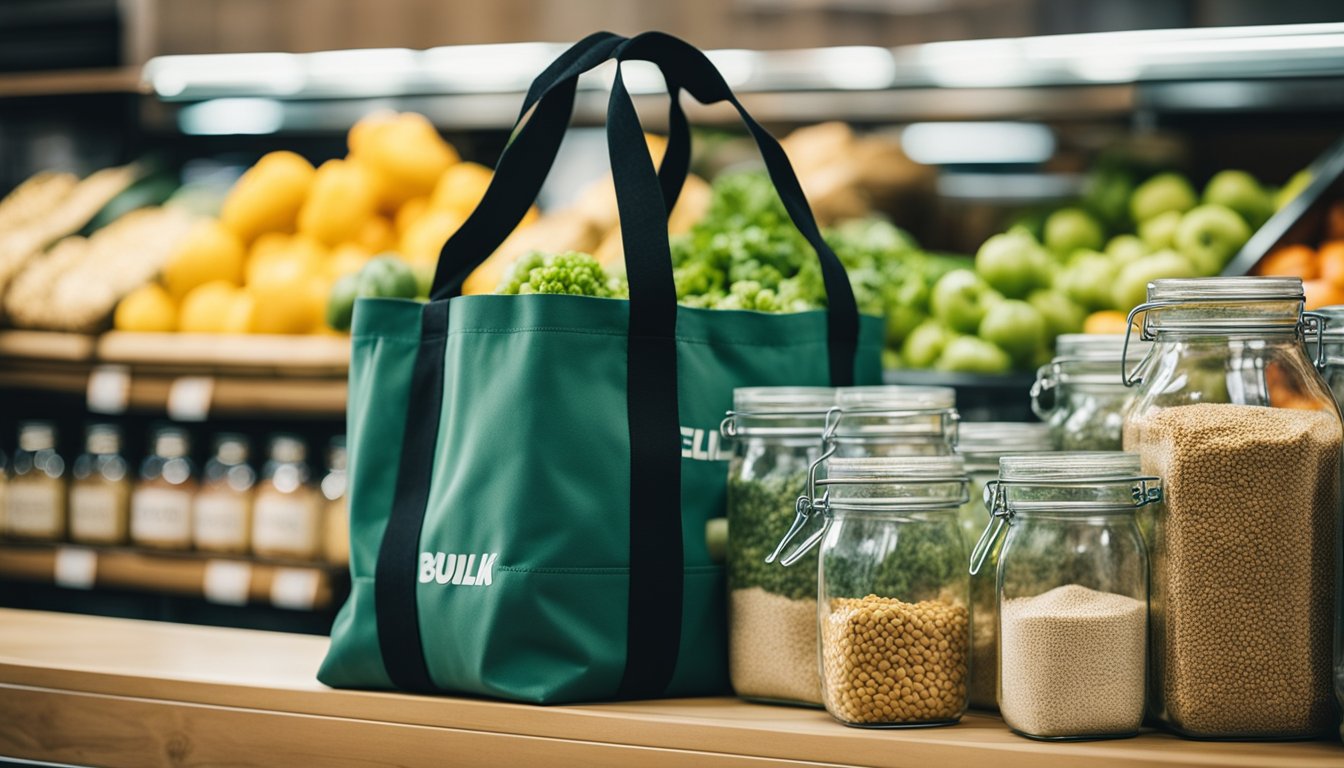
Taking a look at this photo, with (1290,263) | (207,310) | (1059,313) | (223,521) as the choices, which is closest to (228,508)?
(223,521)

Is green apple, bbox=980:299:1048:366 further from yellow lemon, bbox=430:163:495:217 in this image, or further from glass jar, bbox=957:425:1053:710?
yellow lemon, bbox=430:163:495:217

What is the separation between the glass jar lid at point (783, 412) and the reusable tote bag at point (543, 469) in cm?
5

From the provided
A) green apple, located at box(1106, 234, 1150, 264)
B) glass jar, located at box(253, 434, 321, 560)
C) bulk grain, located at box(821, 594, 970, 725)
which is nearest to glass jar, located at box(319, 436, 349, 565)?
glass jar, located at box(253, 434, 321, 560)

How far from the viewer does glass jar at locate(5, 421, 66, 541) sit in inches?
111

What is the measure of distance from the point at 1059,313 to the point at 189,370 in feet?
5.67

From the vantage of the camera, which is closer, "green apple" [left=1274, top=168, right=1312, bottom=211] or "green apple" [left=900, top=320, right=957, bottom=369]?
"green apple" [left=900, top=320, right=957, bottom=369]

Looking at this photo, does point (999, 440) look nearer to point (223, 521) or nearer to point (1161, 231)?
point (1161, 231)

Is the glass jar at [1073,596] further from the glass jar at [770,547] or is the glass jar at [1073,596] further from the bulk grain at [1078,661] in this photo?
the glass jar at [770,547]

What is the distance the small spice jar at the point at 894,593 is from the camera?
105 cm

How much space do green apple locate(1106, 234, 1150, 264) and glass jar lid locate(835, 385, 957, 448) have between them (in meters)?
1.38

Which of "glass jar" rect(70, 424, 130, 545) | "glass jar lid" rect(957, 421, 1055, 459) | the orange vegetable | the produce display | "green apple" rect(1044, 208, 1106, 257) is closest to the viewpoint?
"glass jar lid" rect(957, 421, 1055, 459)

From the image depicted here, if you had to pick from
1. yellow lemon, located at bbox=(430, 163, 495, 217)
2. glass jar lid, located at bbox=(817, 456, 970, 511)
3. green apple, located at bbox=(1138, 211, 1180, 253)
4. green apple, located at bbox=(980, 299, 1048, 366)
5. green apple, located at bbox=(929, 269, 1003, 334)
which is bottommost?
glass jar lid, located at bbox=(817, 456, 970, 511)

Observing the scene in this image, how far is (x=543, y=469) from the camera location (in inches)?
46.0

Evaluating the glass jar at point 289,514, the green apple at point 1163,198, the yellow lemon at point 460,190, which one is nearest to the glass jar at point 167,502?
the glass jar at point 289,514
